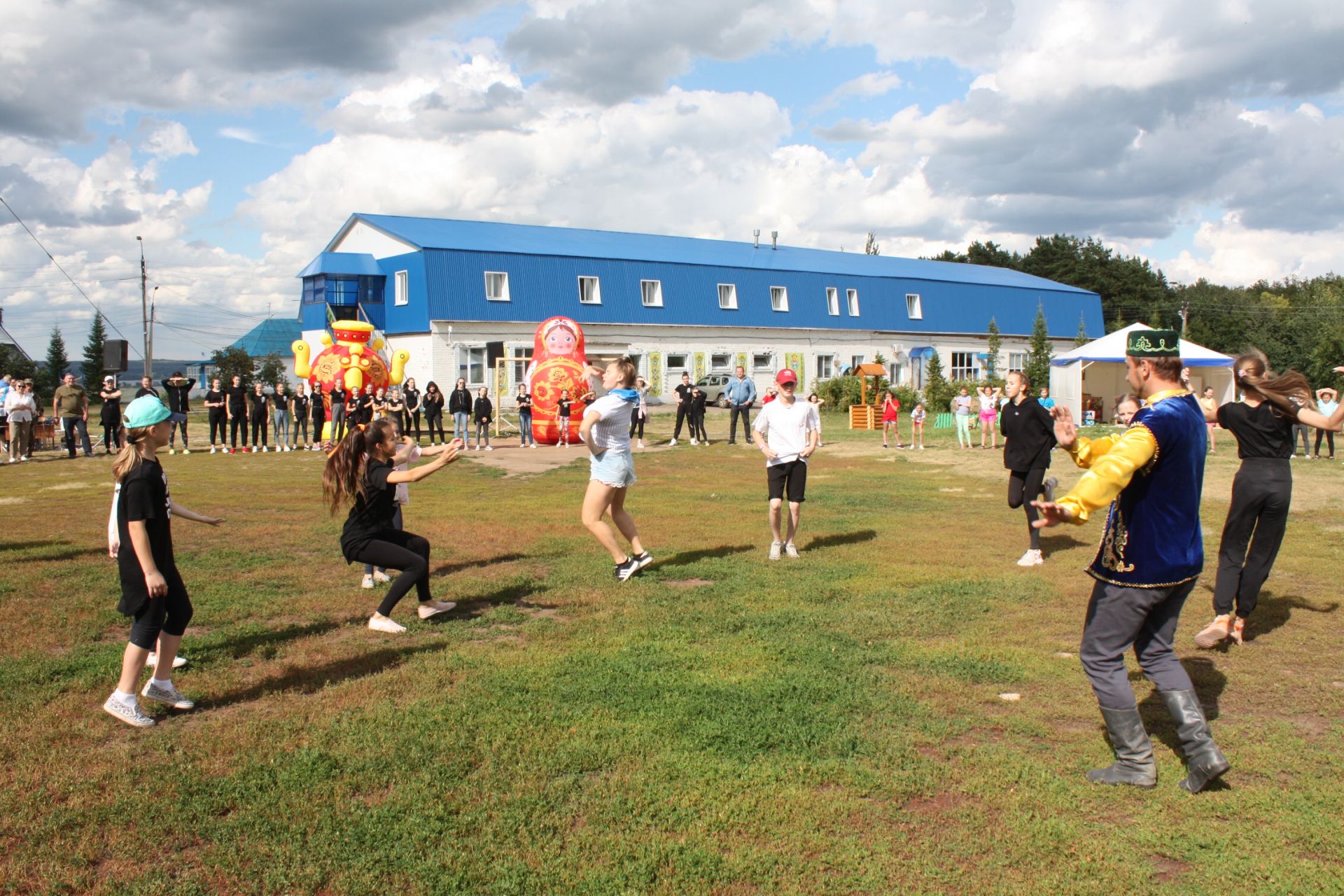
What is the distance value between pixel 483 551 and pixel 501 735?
17.2 feet

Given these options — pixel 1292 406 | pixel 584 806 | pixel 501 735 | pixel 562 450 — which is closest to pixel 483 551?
pixel 501 735

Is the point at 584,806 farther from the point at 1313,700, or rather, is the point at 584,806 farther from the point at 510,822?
the point at 1313,700

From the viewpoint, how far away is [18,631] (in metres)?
6.96

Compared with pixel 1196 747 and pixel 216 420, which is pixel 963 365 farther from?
pixel 1196 747

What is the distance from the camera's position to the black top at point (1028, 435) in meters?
9.59

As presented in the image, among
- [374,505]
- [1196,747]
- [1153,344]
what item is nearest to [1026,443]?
[1153,344]

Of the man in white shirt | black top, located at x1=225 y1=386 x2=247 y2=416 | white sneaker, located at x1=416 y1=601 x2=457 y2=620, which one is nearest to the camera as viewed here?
white sneaker, located at x1=416 y1=601 x2=457 y2=620

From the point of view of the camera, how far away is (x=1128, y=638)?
15.3ft

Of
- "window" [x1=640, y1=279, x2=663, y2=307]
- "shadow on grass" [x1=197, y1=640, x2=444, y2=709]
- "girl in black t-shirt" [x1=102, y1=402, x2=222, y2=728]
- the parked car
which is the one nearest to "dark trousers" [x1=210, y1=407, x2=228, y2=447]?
"shadow on grass" [x1=197, y1=640, x2=444, y2=709]

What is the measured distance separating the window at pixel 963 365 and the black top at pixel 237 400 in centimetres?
3956

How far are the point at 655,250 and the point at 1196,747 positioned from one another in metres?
43.6

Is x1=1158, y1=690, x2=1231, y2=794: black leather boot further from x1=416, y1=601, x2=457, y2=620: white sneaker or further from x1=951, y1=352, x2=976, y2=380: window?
x1=951, y1=352, x2=976, y2=380: window

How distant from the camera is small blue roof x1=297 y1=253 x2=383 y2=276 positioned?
3994cm

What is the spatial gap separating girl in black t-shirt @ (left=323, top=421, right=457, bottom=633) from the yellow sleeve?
4.59m
